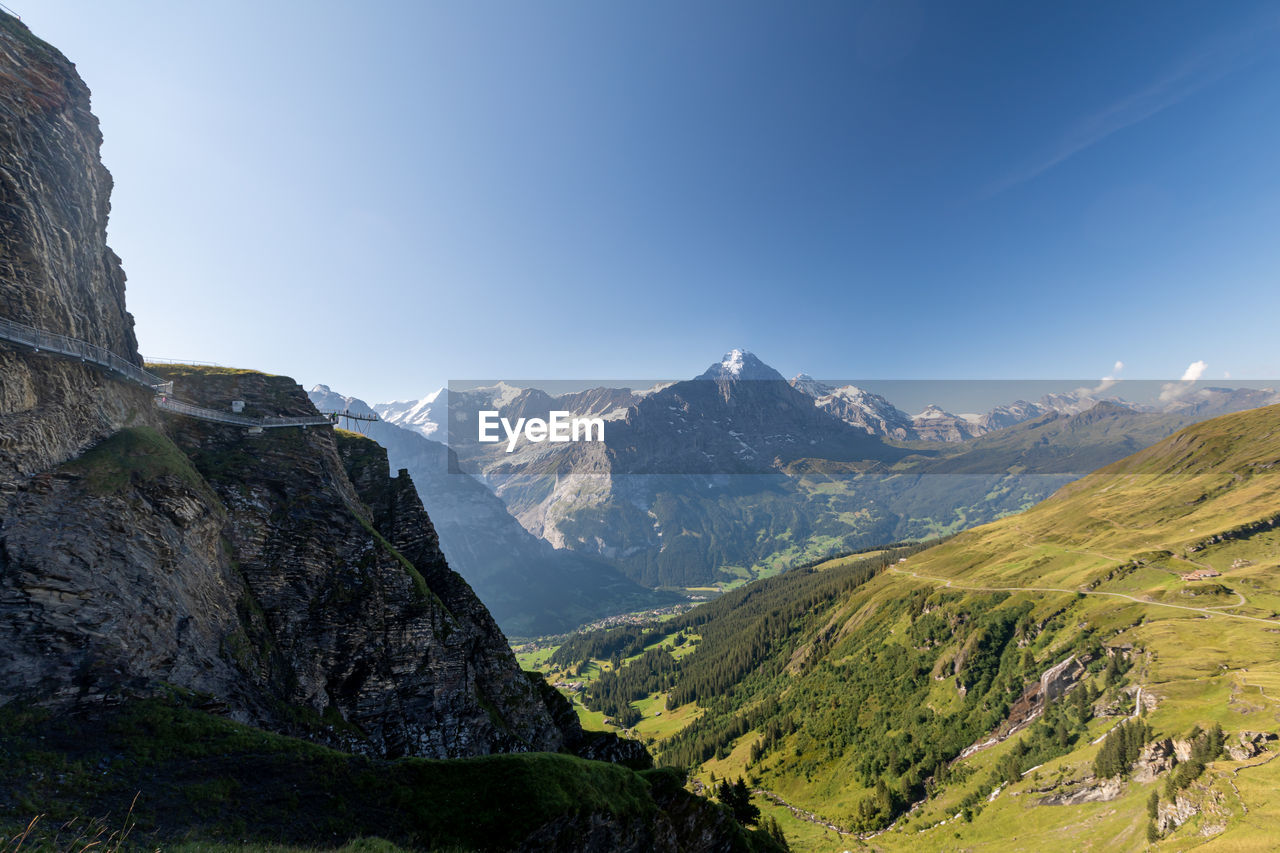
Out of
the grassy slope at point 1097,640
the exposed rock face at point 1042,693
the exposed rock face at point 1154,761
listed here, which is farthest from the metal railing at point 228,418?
the exposed rock face at point 1042,693

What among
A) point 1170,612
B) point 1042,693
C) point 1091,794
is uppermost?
point 1170,612

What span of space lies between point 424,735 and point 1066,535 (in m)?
239

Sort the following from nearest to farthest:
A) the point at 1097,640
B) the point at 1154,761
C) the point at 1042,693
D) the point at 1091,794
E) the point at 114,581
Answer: the point at 114,581
the point at 1154,761
the point at 1091,794
the point at 1042,693
the point at 1097,640

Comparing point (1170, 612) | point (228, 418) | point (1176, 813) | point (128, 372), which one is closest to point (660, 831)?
point (228, 418)

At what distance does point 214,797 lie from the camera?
1945 centimetres

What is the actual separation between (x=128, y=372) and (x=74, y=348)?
5.10 m

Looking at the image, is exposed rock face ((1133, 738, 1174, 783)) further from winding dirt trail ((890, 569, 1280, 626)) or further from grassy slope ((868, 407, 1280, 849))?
winding dirt trail ((890, 569, 1280, 626))

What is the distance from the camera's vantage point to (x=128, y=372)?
Result: 3416 cm

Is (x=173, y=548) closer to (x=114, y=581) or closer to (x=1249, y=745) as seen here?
(x=114, y=581)

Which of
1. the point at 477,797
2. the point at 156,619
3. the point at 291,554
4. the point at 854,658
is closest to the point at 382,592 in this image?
the point at 291,554

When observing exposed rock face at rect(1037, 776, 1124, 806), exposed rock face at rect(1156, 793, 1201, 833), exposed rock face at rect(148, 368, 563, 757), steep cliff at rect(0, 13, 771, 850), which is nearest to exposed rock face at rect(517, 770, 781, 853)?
steep cliff at rect(0, 13, 771, 850)

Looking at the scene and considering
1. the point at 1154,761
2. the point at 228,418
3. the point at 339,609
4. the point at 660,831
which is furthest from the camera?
Answer: the point at 1154,761

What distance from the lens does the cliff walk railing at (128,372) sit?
25859 millimetres

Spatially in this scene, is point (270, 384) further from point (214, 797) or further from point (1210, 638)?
point (1210, 638)
